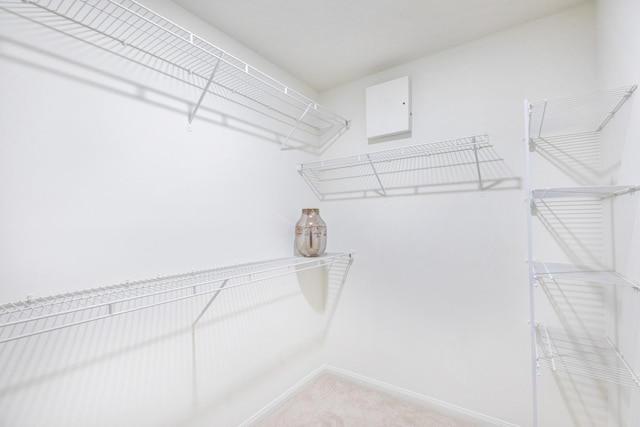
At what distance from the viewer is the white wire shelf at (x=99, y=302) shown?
2.74 ft

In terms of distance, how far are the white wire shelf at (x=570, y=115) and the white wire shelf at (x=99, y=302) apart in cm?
162

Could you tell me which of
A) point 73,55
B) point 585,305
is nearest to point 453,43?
point 585,305

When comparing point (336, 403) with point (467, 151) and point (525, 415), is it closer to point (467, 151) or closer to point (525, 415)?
point (525, 415)

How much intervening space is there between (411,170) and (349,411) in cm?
157

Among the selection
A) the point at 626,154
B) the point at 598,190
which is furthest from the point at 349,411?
the point at 626,154

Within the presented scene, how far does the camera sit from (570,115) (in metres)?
1.44

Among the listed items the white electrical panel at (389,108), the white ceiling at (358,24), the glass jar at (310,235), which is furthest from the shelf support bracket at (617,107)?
the glass jar at (310,235)

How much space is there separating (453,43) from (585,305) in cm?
158

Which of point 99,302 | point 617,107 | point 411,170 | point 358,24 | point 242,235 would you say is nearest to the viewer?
point 99,302

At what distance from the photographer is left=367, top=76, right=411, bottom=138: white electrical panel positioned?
6.14 feet

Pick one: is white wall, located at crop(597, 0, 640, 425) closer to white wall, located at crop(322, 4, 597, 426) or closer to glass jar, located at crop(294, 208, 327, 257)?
white wall, located at crop(322, 4, 597, 426)

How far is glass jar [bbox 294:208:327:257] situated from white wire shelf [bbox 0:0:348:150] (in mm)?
584

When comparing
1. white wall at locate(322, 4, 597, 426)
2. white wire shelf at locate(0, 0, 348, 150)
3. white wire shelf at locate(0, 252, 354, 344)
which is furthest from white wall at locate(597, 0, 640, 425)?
white wire shelf at locate(0, 252, 354, 344)

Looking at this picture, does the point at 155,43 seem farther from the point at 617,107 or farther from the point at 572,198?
the point at 572,198
